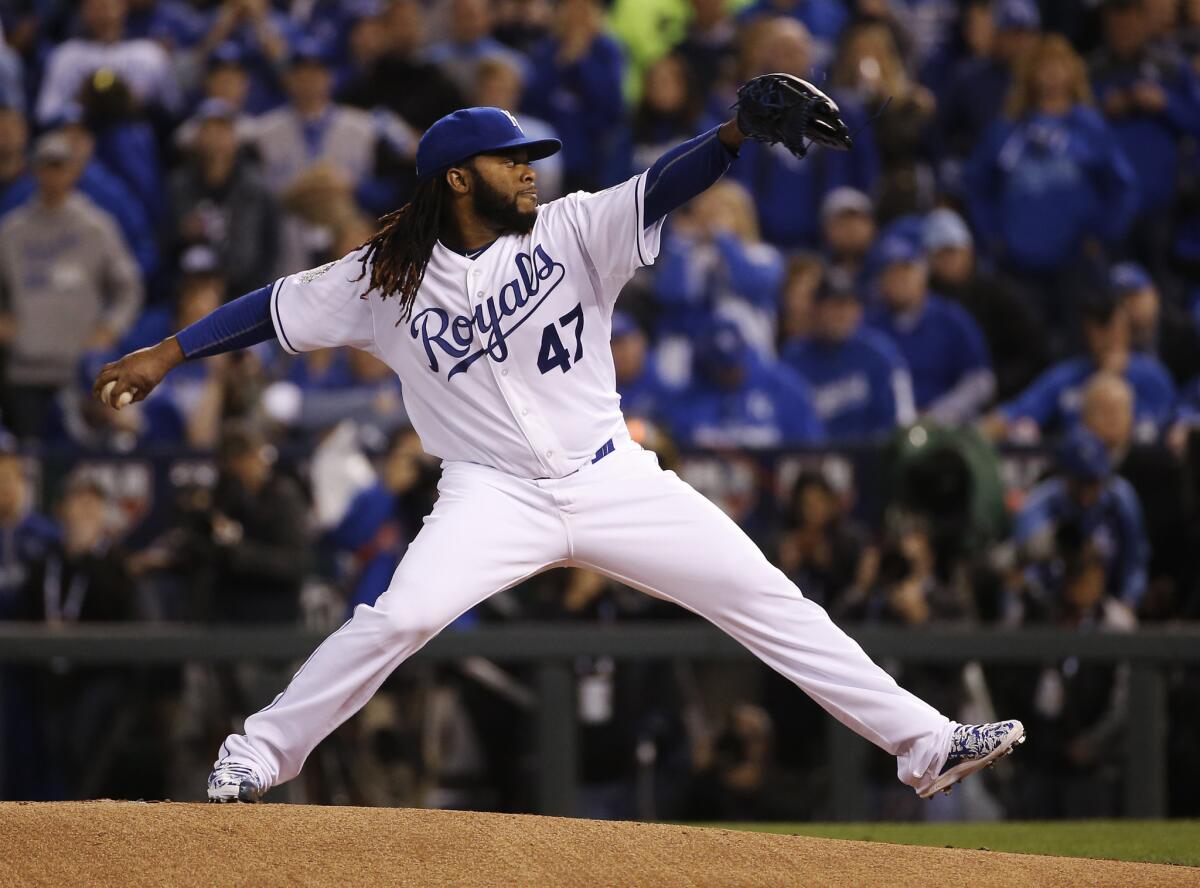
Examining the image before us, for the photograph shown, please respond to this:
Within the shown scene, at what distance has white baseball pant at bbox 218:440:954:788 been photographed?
15.5 feet

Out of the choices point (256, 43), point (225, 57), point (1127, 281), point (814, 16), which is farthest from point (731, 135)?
point (256, 43)

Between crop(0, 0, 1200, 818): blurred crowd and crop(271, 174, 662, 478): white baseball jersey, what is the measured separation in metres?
2.60

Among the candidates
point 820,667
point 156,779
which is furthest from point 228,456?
point 820,667

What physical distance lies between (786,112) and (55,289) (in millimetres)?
6241

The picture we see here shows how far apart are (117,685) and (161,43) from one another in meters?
4.97

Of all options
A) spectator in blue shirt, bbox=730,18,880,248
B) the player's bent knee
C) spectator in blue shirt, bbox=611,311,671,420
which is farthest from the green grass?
spectator in blue shirt, bbox=730,18,880,248

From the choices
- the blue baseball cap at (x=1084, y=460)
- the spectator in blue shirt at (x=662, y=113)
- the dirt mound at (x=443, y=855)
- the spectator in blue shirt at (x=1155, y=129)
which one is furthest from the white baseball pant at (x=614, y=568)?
the spectator in blue shirt at (x=1155, y=129)

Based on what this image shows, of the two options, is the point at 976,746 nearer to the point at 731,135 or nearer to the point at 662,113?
the point at 731,135

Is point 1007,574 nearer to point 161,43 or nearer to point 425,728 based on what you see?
point 425,728

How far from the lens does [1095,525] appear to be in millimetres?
7328

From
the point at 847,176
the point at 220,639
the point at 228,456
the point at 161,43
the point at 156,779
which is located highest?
the point at 161,43

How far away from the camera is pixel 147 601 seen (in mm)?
7801

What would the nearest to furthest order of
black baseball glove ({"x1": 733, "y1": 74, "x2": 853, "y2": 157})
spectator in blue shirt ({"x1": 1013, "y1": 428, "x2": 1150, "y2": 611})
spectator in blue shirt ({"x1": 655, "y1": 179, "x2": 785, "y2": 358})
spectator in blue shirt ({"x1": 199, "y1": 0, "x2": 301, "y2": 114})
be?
black baseball glove ({"x1": 733, "y1": 74, "x2": 853, "y2": 157}) → spectator in blue shirt ({"x1": 1013, "y1": 428, "x2": 1150, "y2": 611}) → spectator in blue shirt ({"x1": 655, "y1": 179, "x2": 785, "y2": 358}) → spectator in blue shirt ({"x1": 199, "y1": 0, "x2": 301, "y2": 114})

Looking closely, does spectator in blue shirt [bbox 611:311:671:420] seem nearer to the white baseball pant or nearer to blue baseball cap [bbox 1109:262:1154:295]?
blue baseball cap [bbox 1109:262:1154:295]
